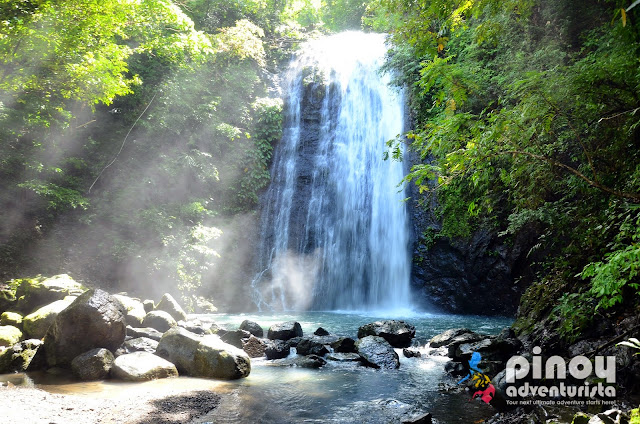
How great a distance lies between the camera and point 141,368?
6.32 m

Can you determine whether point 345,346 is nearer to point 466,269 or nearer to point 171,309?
point 171,309

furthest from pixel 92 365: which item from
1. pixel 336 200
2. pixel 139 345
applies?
pixel 336 200

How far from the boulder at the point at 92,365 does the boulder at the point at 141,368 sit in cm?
13

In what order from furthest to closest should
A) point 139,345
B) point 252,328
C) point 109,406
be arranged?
1. point 252,328
2. point 139,345
3. point 109,406

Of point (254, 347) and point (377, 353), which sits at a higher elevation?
point (377, 353)

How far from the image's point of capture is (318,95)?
834 inches

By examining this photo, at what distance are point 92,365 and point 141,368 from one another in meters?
0.79

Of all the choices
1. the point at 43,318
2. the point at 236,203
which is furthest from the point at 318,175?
the point at 43,318

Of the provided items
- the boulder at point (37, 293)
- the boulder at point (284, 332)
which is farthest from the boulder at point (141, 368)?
the boulder at point (37, 293)

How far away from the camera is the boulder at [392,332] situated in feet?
29.6

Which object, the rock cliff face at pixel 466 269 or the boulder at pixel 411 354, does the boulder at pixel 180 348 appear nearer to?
the boulder at pixel 411 354

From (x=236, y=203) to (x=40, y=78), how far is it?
10.2m

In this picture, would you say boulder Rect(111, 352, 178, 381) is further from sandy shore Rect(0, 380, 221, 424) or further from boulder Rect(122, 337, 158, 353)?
boulder Rect(122, 337, 158, 353)

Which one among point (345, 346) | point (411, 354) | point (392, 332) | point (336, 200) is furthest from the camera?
point (336, 200)
